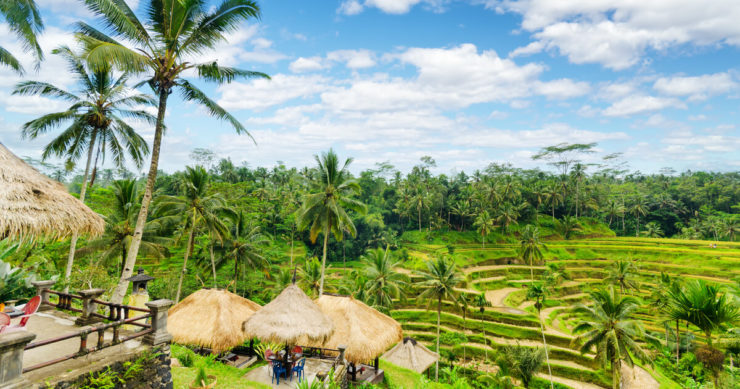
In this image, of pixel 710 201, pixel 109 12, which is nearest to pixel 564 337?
pixel 109 12

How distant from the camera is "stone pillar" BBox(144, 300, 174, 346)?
5.88 metres

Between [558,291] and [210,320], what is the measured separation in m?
29.4

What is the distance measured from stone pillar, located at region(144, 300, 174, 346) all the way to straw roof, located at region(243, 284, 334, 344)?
10.6ft

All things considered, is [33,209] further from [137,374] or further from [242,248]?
[242,248]

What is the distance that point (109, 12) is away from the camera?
25.7ft

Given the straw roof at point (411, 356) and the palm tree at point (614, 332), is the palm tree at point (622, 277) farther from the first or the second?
the straw roof at point (411, 356)

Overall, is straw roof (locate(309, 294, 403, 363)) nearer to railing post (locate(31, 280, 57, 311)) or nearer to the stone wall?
the stone wall

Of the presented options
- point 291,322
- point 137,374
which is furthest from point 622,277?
point 137,374

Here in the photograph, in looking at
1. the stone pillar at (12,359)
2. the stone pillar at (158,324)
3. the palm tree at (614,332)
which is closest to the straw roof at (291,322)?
the stone pillar at (158,324)

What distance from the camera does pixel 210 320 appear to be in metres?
10.0

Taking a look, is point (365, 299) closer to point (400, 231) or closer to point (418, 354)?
point (418, 354)

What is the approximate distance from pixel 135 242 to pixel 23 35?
19.2 feet

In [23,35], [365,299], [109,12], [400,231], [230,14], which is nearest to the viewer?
[109,12]

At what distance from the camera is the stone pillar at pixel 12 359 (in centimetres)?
393
